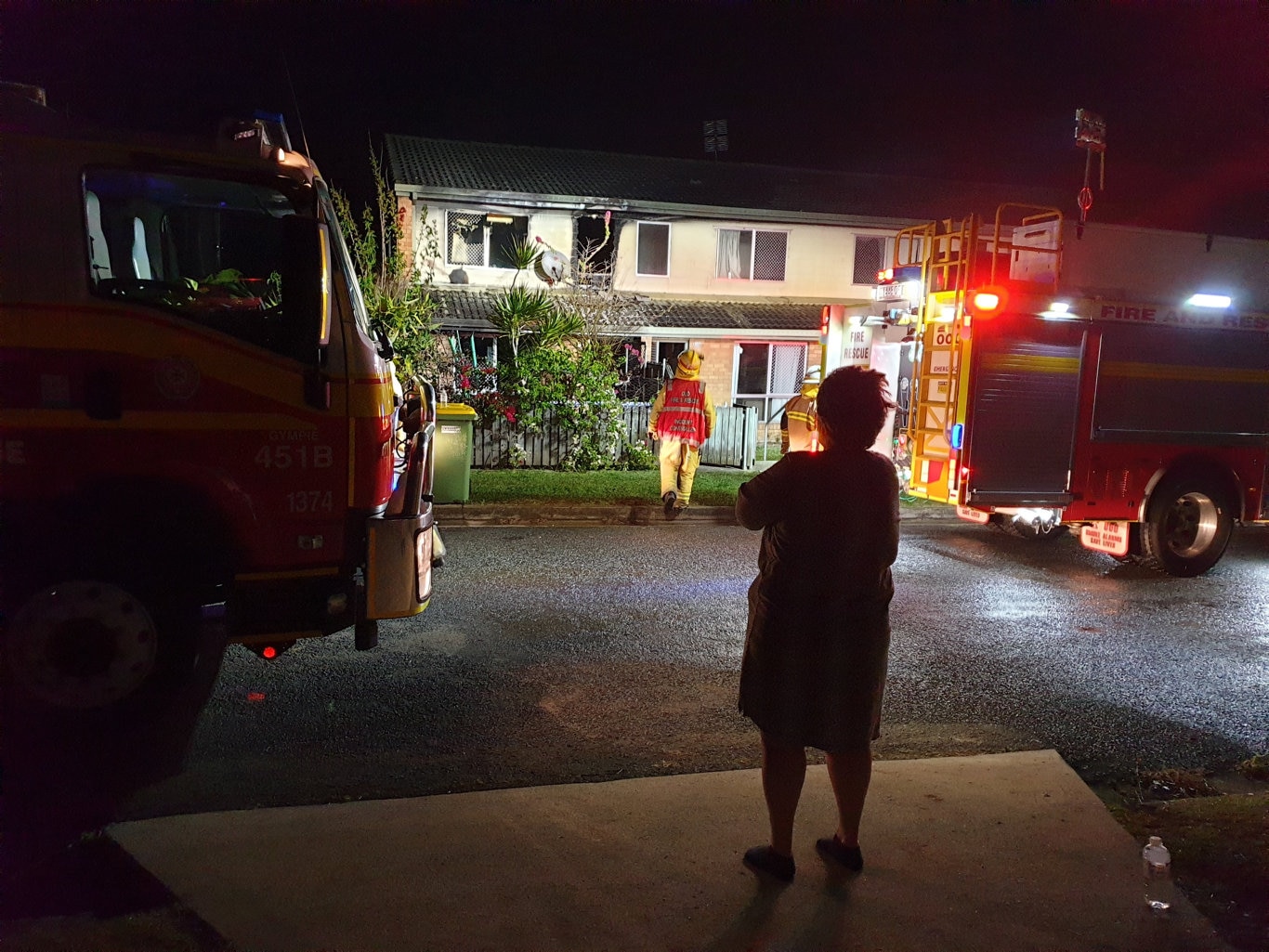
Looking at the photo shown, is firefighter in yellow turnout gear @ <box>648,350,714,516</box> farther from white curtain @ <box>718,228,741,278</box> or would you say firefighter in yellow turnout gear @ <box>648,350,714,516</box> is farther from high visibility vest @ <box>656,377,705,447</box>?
white curtain @ <box>718,228,741,278</box>

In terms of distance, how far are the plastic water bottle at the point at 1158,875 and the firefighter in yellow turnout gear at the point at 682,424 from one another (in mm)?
7310

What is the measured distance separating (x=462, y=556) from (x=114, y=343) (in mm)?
4773

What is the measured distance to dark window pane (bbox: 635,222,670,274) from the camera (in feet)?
74.8

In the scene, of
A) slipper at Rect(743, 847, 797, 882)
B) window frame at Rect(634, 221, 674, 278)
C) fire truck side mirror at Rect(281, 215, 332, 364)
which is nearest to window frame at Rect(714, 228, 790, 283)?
window frame at Rect(634, 221, 674, 278)

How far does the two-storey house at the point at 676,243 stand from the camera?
21531 mm

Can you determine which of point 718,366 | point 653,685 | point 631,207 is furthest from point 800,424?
point 631,207

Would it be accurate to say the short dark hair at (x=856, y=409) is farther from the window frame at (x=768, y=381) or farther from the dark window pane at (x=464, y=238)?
the dark window pane at (x=464, y=238)

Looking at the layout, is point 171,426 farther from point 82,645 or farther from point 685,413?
point 685,413

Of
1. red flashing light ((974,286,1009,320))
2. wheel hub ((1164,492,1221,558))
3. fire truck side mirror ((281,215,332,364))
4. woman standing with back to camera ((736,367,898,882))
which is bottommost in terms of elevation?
wheel hub ((1164,492,1221,558))

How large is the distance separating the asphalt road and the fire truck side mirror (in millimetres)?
1811

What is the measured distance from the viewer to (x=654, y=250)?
22891 mm

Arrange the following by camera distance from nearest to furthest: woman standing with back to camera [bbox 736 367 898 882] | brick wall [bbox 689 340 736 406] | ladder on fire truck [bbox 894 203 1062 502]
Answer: woman standing with back to camera [bbox 736 367 898 882] < ladder on fire truck [bbox 894 203 1062 502] < brick wall [bbox 689 340 736 406]

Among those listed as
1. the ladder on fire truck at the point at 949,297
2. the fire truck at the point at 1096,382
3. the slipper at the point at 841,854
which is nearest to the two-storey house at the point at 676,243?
the ladder on fire truck at the point at 949,297

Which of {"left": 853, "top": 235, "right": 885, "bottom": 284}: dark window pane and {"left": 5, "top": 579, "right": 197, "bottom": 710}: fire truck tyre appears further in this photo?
{"left": 853, "top": 235, "right": 885, "bottom": 284}: dark window pane
